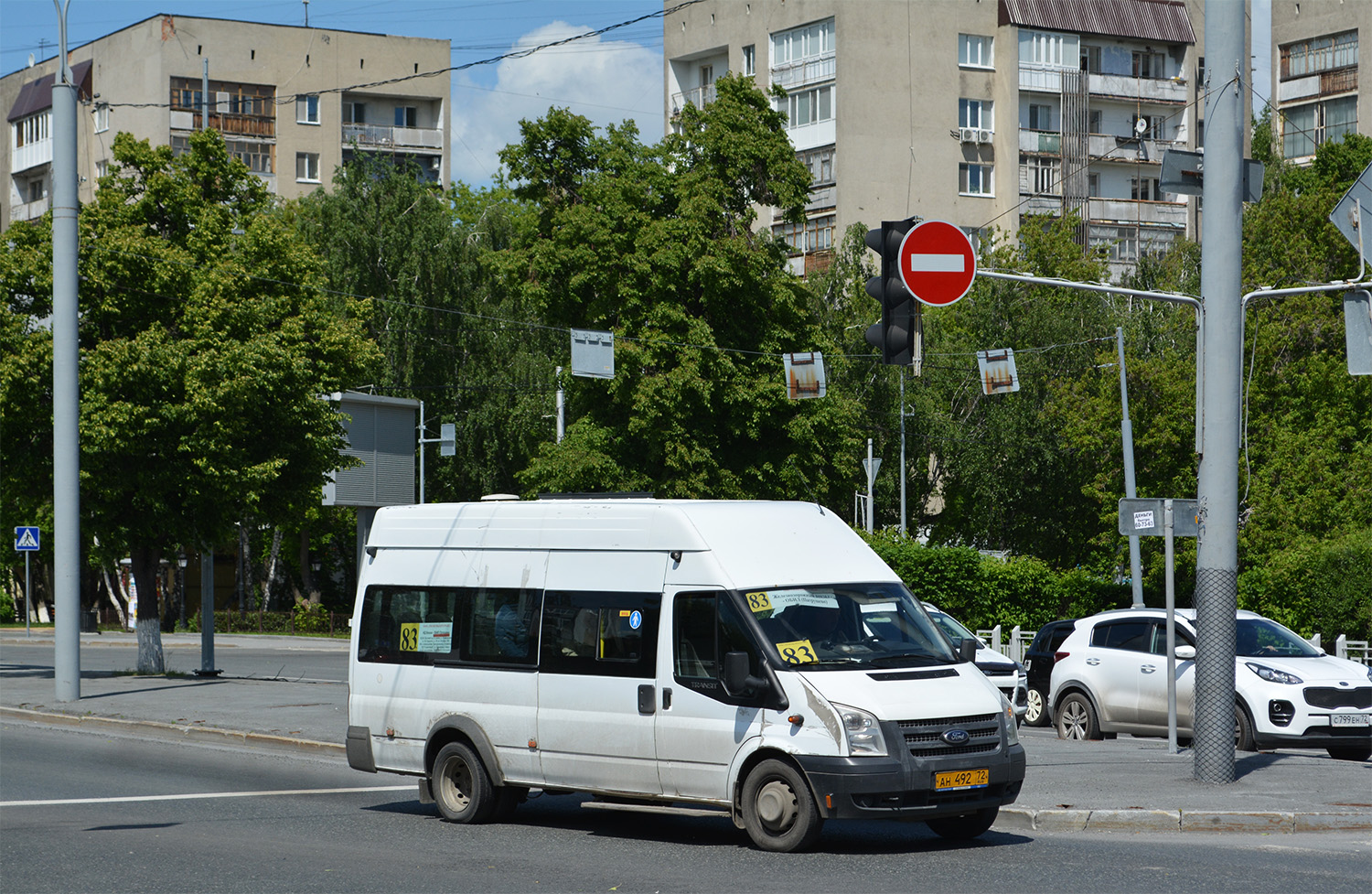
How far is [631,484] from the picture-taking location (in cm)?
4269

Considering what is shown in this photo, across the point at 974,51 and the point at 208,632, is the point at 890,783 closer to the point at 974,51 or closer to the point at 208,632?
the point at 208,632

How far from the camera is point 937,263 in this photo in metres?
15.2

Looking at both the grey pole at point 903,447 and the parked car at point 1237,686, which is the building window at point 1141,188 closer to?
the grey pole at point 903,447

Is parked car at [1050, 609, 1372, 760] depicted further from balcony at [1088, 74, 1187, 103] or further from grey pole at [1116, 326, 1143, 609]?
balcony at [1088, 74, 1187, 103]

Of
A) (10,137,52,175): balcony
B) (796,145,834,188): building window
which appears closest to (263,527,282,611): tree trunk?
(796,145,834,188): building window

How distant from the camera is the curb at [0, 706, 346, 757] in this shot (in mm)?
18047

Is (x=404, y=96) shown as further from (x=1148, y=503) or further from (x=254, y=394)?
(x=1148, y=503)

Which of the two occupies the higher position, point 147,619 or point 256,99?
point 256,99

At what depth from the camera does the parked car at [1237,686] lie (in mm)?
17812

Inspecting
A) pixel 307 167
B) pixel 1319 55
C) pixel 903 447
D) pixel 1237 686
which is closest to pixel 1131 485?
pixel 903 447

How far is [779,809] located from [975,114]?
6325cm

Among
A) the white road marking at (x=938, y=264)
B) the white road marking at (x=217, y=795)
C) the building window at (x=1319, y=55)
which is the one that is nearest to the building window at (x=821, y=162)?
the building window at (x=1319, y=55)

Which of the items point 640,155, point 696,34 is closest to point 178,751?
point 640,155

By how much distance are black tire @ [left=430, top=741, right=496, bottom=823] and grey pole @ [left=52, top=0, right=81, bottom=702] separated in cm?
1275
